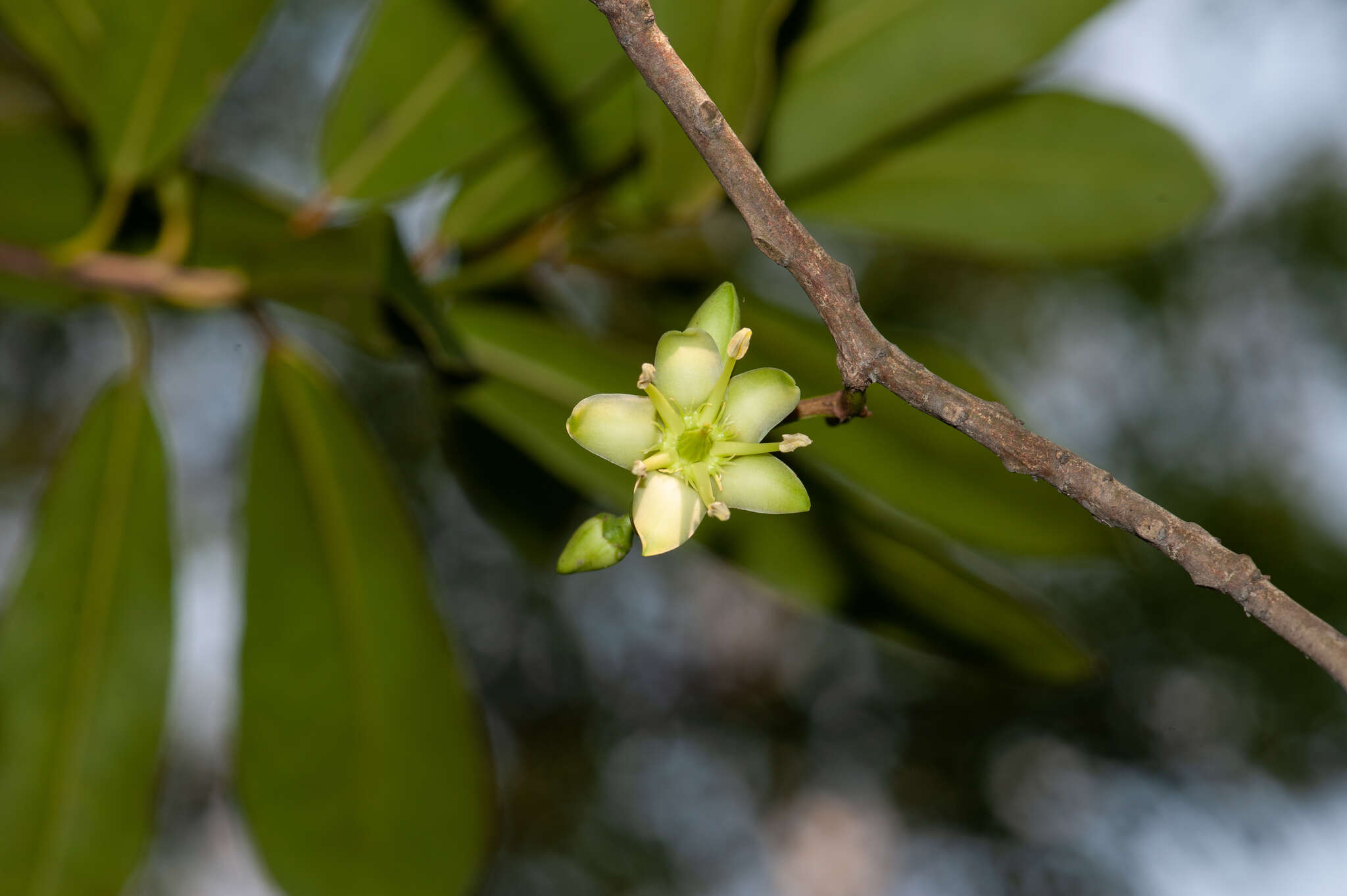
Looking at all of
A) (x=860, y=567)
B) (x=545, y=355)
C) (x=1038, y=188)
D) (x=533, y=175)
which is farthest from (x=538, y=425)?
(x=1038, y=188)

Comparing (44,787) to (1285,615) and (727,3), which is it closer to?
(727,3)

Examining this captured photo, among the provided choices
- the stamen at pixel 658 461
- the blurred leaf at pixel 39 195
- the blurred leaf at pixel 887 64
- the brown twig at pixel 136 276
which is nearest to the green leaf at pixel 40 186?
the blurred leaf at pixel 39 195

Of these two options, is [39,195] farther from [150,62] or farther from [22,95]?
[22,95]

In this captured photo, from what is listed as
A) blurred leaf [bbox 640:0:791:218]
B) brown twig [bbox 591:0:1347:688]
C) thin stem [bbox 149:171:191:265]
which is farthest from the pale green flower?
thin stem [bbox 149:171:191:265]

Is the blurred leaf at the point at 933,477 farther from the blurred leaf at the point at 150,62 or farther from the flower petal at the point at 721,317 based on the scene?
the blurred leaf at the point at 150,62

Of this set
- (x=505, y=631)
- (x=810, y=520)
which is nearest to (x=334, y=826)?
(x=810, y=520)
